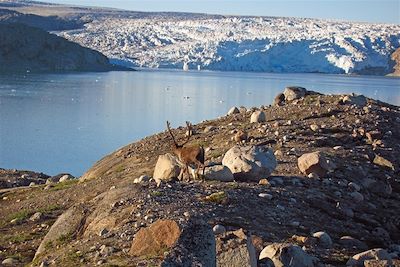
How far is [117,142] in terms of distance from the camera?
26.5 metres

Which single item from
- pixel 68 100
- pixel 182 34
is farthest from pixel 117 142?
pixel 182 34

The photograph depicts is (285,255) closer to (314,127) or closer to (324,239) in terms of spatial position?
(324,239)

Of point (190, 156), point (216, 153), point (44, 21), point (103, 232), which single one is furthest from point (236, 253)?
point (44, 21)

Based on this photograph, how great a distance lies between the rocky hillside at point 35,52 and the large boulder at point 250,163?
275 feet

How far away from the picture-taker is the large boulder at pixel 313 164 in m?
9.18

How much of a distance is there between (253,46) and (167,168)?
315ft

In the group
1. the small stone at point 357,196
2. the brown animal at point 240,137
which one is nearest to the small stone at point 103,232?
the small stone at point 357,196

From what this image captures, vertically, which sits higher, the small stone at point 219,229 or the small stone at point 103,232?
the small stone at point 219,229

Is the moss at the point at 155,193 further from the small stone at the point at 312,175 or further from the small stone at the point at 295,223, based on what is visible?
the small stone at the point at 312,175

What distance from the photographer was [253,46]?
340 ft

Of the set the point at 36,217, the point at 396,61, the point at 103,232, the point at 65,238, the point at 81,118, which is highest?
the point at 103,232

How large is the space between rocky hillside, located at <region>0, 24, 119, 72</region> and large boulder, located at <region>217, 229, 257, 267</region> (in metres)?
87.3

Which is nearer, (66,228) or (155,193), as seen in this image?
(155,193)

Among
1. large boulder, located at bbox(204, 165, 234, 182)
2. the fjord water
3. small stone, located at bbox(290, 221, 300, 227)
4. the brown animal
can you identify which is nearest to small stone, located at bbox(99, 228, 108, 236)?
small stone, located at bbox(290, 221, 300, 227)
